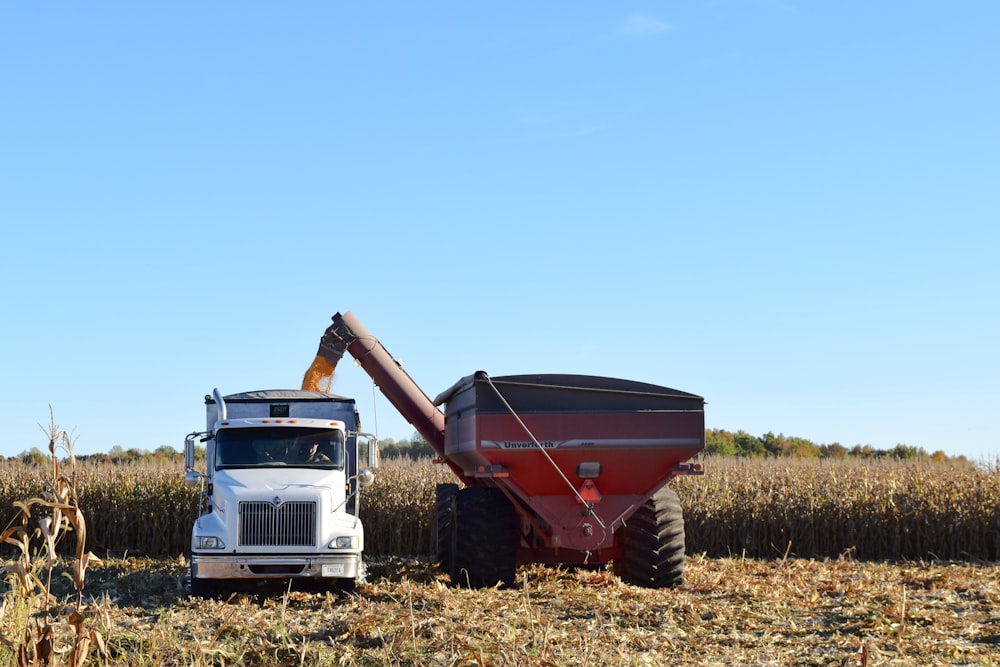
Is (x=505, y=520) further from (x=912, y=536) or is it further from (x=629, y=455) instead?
(x=912, y=536)

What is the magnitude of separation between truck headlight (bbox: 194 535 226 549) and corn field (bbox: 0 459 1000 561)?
785 cm

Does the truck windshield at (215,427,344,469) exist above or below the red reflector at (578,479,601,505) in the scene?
above

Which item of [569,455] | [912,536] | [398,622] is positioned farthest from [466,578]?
[912,536]

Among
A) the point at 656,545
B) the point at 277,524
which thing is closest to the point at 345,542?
the point at 277,524

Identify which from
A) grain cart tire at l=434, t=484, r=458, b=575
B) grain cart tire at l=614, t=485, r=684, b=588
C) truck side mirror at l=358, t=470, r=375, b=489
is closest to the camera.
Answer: grain cart tire at l=614, t=485, r=684, b=588

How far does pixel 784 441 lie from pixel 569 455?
1978 inches

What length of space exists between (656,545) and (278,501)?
5.00 m

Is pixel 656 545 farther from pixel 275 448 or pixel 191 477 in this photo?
pixel 191 477

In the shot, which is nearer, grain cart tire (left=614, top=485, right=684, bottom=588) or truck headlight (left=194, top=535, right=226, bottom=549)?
truck headlight (left=194, top=535, right=226, bottom=549)

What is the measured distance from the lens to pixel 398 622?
10734mm

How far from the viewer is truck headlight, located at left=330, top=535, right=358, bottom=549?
1349 cm

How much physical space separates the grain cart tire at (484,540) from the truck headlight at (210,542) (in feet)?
9.90

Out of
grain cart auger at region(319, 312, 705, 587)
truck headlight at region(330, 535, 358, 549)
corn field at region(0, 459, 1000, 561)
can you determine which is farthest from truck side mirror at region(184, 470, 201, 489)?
corn field at region(0, 459, 1000, 561)

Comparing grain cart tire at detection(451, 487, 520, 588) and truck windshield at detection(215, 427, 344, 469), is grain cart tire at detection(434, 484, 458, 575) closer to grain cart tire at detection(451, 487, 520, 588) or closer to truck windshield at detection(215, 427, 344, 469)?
grain cart tire at detection(451, 487, 520, 588)
